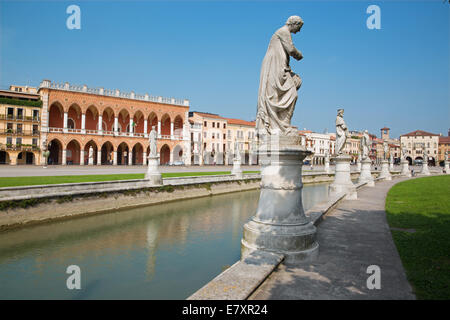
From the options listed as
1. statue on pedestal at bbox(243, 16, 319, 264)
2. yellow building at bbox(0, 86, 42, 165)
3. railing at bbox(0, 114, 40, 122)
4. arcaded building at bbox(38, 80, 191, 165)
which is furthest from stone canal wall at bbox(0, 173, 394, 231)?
railing at bbox(0, 114, 40, 122)

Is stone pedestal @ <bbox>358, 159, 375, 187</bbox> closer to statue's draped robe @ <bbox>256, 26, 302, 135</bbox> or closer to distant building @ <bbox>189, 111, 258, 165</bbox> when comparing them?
statue's draped robe @ <bbox>256, 26, 302, 135</bbox>

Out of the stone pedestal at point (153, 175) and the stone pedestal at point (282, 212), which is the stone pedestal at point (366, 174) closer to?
the stone pedestal at point (153, 175)

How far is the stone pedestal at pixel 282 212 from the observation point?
4691mm

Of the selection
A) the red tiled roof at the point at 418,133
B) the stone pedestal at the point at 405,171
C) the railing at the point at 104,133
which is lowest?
the stone pedestal at the point at 405,171

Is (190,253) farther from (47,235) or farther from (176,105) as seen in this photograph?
(176,105)

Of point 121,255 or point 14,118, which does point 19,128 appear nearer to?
point 14,118

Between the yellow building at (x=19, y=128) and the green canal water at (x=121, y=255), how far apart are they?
3494 centimetres

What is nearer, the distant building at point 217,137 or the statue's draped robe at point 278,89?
the statue's draped robe at point 278,89

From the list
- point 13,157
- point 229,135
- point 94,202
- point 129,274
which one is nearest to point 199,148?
point 229,135

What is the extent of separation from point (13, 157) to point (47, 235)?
37620mm

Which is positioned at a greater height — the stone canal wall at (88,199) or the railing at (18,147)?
the railing at (18,147)

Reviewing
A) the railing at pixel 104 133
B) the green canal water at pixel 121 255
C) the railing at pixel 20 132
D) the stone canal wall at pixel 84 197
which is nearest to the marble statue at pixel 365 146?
the green canal water at pixel 121 255

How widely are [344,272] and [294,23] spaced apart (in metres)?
4.26

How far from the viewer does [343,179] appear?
13281 millimetres
